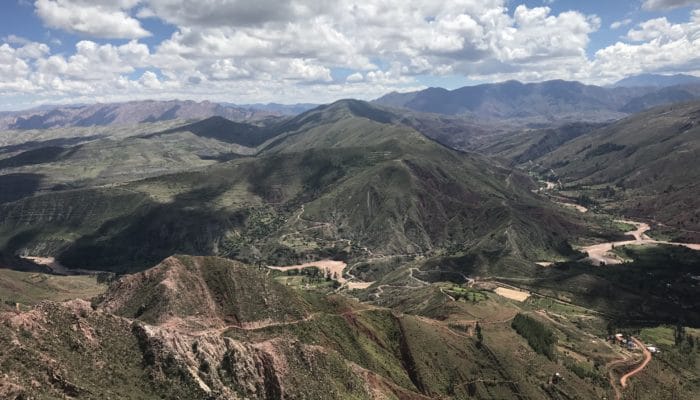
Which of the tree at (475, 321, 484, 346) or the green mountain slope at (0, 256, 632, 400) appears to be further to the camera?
the tree at (475, 321, 484, 346)

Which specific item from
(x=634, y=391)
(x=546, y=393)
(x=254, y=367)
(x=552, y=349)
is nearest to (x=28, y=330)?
(x=254, y=367)

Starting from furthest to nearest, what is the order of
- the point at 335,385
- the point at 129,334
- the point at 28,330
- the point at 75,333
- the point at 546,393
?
the point at 546,393 → the point at 335,385 → the point at 129,334 → the point at 75,333 → the point at 28,330

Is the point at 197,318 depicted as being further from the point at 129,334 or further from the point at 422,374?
the point at 422,374

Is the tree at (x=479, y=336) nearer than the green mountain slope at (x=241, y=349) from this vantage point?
No

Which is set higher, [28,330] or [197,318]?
[28,330]

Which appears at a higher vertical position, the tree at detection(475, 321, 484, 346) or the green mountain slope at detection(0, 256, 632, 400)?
the green mountain slope at detection(0, 256, 632, 400)

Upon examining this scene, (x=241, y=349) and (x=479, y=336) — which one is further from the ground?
(x=241, y=349)

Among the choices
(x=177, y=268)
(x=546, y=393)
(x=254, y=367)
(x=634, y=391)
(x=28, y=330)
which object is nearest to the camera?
(x=28, y=330)

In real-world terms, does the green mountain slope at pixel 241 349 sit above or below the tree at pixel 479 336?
above

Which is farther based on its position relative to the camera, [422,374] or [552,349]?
[552,349]

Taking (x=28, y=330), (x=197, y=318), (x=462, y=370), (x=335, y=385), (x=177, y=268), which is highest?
(x=28, y=330)

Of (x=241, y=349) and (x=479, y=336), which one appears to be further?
(x=479, y=336)
